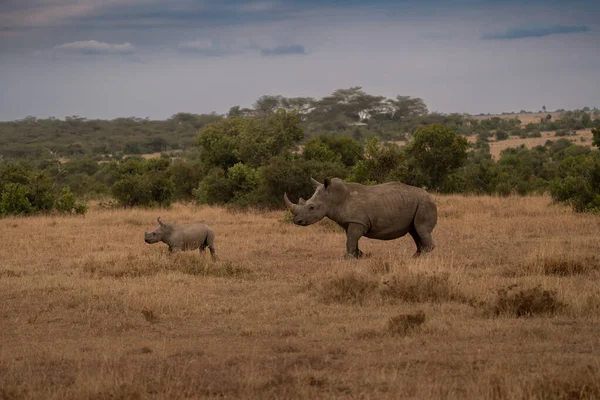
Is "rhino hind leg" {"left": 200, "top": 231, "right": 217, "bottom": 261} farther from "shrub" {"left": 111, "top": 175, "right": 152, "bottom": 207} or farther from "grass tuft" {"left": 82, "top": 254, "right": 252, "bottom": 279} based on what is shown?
"shrub" {"left": 111, "top": 175, "right": 152, "bottom": 207}

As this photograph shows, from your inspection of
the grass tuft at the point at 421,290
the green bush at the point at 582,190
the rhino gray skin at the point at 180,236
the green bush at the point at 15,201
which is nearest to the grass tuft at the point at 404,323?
the grass tuft at the point at 421,290

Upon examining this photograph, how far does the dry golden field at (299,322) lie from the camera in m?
6.83

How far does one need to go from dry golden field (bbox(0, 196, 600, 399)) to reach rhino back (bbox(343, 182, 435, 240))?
60 cm

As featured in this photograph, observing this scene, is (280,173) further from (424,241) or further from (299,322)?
(299,322)

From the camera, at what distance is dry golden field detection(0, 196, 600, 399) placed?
6832mm

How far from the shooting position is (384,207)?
1474 cm

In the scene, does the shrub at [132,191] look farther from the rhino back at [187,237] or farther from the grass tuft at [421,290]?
the grass tuft at [421,290]

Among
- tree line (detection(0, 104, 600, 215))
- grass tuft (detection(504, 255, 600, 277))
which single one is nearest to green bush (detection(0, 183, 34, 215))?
tree line (detection(0, 104, 600, 215))

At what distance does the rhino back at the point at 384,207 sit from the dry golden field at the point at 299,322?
0.60 meters

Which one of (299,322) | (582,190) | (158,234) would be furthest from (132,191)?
(299,322)

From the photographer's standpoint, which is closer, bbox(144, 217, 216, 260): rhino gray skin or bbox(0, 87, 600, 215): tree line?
bbox(144, 217, 216, 260): rhino gray skin

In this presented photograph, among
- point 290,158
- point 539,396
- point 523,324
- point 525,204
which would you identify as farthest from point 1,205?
point 539,396

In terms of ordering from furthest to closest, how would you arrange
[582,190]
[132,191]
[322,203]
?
[132,191] → [582,190] → [322,203]

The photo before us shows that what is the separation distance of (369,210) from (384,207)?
0.28 meters
